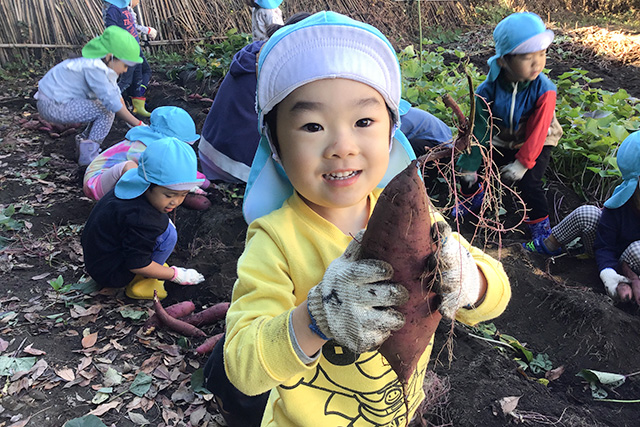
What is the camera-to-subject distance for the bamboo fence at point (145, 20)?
7590mm

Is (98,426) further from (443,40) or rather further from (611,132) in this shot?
(443,40)

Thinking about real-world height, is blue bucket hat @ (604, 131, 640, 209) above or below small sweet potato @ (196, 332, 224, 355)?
above

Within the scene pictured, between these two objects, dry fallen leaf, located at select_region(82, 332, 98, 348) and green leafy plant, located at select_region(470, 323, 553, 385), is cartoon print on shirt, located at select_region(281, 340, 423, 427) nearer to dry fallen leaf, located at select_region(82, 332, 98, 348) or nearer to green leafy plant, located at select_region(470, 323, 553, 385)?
green leafy plant, located at select_region(470, 323, 553, 385)

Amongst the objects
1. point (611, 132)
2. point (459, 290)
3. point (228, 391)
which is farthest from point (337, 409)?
point (611, 132)

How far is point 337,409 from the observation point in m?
1.38

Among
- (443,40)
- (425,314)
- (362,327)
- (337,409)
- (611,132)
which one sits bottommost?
(443,40)

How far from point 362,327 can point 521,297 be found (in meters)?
2.31

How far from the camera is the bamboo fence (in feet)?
24.9

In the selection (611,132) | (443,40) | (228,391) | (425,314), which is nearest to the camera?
(425,314)

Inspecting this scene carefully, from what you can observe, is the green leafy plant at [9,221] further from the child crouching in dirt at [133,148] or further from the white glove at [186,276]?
the white glove at [186,276]

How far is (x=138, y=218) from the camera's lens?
121 inches

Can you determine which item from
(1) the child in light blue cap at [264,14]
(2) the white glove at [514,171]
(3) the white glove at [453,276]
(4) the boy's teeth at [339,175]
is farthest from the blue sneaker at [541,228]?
(1) the child in light blue cap at [264,14]

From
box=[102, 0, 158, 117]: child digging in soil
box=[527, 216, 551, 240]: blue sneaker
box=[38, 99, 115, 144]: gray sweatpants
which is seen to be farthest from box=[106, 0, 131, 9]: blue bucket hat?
box=[527, 216, 551, 240]: blue sneaker

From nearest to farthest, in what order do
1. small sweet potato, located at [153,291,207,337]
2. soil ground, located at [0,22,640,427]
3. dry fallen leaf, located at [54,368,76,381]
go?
1. soil ground, located at [0,22,640,427]
2. dry fallen leaf, located at [54,368,76,381]
3. small sweet potato, located at [153,291,207,337]
